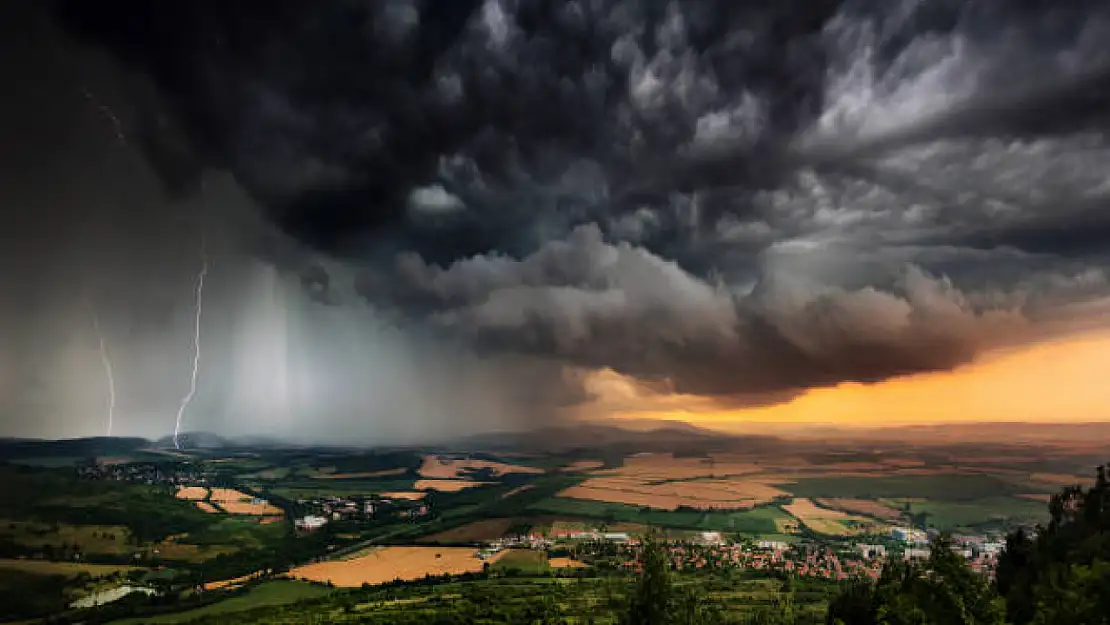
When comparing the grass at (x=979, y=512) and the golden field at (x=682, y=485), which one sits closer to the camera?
the grass at (x=979, y=512)

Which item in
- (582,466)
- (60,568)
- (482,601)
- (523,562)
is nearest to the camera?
(482,601)

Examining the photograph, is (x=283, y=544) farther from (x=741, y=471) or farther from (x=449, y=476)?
(x=741, y=471)

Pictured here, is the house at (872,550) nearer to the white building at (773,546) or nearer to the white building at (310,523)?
the white building at (773,546)

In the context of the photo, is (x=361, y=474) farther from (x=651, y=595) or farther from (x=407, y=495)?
(x=651, y=595)

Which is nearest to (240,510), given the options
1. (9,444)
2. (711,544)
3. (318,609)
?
(9,444)

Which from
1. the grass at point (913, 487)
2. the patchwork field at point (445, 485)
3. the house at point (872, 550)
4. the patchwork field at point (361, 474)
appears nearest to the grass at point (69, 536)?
the patchwork field at point (445, 485)

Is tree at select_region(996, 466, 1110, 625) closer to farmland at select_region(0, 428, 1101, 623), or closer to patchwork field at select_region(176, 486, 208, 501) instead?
farmland at select_region(0, 428, 1101, 623)

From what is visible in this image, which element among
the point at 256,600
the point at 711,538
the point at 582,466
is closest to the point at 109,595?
the point at 256,600
